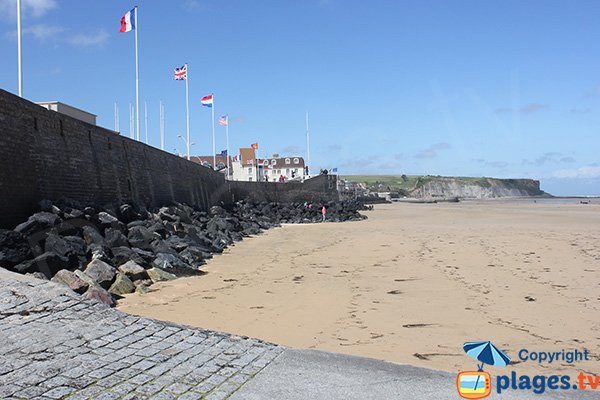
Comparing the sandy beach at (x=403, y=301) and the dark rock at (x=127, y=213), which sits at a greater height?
the dark rock at (x=127, y=213)

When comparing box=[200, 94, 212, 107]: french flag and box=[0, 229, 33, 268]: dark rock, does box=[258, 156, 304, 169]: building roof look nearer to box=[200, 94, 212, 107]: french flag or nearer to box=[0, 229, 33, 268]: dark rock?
box=[200, 94, 212, 107]: french flag

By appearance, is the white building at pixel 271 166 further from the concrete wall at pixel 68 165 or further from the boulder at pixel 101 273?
the boulder at pixel 101 273

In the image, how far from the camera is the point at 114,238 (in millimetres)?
11516

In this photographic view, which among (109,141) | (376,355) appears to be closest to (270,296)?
(376,355)

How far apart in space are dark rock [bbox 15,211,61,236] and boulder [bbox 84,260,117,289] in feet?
4.71

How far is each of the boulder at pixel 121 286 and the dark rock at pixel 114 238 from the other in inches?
82.2

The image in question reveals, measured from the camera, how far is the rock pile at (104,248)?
28.4 feet

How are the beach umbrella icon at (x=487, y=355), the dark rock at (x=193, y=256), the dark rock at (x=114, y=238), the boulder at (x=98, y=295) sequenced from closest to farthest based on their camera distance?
the beach umbrella icon at (x=487, y=355) < the boulder at (x=98, y=295) < the dark rock at (x=114, y=238) < the dark rock at (x=193, y=256)

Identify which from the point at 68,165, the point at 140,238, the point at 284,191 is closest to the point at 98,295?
the point at 140,238

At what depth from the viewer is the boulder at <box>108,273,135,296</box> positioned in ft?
29.7

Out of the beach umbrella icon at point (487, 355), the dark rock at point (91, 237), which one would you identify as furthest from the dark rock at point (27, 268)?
the beach umbrella icon at point (487, 355)

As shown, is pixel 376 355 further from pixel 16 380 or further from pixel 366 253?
pixel 366 253

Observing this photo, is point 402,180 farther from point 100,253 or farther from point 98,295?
point 98,295

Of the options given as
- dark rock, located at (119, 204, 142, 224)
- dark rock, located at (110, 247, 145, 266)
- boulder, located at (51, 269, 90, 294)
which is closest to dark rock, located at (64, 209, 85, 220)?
dark rock, located at (110, 247, 145, 266)
